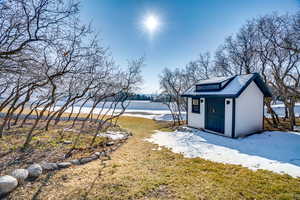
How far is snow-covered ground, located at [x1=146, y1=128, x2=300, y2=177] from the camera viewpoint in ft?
13.0

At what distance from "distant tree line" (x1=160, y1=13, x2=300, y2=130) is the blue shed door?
4.36 m

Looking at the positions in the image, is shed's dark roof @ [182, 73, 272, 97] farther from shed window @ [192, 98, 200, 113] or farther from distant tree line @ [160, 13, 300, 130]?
distant tree line @ [160, 13, 300, 130]

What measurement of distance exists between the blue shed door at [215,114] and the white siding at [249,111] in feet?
2.24

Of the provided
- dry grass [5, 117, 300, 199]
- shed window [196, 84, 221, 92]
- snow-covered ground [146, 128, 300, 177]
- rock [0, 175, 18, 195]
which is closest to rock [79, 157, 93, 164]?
dry grass [5, 117, 300, 199]

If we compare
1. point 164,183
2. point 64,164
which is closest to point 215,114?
point 164,183

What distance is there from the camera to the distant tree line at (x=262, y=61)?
8831 mm

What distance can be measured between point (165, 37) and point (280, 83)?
27.0 ft

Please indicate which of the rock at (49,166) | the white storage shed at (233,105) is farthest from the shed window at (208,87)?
the rock at (49,166)

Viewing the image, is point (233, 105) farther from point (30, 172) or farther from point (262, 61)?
point (30, 172)

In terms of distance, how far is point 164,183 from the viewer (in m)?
3.04

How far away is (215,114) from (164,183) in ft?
18.5

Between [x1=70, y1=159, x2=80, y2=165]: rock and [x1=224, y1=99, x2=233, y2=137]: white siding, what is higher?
[x1=224, y1=99, x2=233, y2=137]: white siding

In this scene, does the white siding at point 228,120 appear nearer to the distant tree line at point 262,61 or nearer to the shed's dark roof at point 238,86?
the shed's dark roof at point 238,86

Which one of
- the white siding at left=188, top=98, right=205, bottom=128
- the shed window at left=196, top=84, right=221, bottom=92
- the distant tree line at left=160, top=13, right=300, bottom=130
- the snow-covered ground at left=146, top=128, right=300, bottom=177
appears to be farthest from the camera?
the distant tree line at left=160, top=13, right=300, bottom=130
